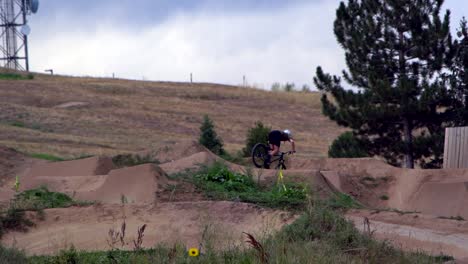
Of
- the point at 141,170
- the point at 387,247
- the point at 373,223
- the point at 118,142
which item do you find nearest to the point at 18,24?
the point at 118,142

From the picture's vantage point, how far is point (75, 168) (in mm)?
24344

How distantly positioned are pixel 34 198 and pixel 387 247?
27.7 ft

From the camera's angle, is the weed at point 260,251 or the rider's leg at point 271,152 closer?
the weed at point 260,251

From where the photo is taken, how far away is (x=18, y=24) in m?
57.3

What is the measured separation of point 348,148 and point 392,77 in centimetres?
286

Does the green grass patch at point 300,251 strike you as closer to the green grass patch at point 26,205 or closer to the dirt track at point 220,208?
the dirt track at point 220,208

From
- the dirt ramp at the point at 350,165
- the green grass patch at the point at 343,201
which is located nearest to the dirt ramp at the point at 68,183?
the green grass patch at the point at 343,201

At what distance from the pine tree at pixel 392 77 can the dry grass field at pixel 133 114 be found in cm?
1025

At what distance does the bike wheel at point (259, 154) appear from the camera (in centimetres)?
2253

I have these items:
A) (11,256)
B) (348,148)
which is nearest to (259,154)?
(348,148)

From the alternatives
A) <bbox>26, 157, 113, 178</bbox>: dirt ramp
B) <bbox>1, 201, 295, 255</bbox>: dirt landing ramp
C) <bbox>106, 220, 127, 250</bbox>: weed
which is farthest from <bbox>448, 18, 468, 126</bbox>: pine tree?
<bbox>106, 220, 127, 250</bbox>: weed

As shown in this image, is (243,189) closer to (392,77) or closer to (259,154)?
(259,154)

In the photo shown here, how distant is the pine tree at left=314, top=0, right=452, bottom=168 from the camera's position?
26750 millimetres

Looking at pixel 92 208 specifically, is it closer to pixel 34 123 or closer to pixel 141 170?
pixel 141 170
